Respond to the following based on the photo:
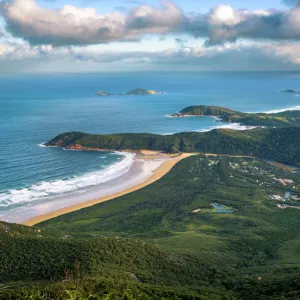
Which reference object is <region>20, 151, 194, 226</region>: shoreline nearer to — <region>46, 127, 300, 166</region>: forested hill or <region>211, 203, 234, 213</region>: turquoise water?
<region>46, 127, 300, 166</region>: forested hill

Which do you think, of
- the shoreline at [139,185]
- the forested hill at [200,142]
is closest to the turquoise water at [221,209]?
the shoreline at [139,185]

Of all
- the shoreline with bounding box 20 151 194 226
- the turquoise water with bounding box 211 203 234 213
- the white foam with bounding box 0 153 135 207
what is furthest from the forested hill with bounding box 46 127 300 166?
the turquoise water with bounding box 211 203 234 213

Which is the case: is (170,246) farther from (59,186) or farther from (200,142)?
(200,142)

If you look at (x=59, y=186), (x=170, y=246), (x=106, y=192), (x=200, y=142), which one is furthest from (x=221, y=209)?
(x=200, y=142)

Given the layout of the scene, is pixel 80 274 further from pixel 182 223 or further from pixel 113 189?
pixel 113 189

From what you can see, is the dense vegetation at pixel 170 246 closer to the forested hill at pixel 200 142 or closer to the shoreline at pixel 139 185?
the shoreline at pixel 139 185

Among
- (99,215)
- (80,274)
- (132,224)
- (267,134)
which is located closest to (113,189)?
(99,215)
